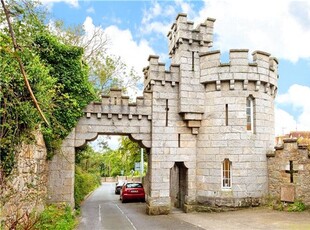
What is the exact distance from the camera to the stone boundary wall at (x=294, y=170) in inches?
527

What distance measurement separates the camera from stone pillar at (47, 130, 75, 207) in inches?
521

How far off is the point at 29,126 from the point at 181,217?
798cm

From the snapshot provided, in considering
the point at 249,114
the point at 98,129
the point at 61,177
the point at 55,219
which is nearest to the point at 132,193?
the point at 98,129

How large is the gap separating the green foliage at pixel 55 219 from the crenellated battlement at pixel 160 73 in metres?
6.62

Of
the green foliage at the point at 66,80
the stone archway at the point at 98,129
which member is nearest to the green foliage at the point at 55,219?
the stone archway at the point at 98,129

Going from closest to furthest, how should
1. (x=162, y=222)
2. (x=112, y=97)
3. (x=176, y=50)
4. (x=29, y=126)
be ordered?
(x=29, y=126) → (x=162, y=222) → (x=112, y=97) → (x=176, y=50)

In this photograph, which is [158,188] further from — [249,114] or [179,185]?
[249,114]

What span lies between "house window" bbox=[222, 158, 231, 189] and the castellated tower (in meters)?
0.04

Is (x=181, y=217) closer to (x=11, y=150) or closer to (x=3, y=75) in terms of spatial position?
(x=11, y=150)

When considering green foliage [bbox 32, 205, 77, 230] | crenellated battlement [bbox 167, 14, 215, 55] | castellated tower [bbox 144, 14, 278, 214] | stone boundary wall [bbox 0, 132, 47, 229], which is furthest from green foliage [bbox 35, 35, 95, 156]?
crenellated battlement [bbox 167, 14, 215, 55]

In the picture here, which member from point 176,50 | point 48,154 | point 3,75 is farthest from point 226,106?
point 3,75

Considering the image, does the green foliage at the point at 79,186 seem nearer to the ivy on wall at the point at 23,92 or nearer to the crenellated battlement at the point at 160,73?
the ivy on wall at the point at 23,92

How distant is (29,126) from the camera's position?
302 inches

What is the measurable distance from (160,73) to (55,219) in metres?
7.91
